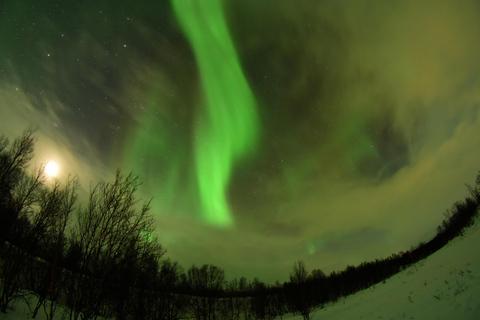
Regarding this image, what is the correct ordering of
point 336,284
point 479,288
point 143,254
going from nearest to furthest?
point 143,254 → point 479,288 → point 336,284

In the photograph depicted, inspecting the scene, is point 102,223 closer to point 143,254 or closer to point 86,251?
point 86,251

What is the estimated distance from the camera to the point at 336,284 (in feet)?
302

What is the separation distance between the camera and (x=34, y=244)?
1264 centimetres

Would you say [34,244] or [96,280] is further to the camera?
[34,244]

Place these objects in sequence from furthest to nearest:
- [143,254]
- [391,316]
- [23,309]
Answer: [391,316]
[23,309]
[143,254]

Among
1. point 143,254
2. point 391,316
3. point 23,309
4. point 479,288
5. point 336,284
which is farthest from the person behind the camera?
point 336,284

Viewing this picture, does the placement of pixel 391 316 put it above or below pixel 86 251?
below

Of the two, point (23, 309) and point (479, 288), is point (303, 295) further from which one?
point (23, 309)

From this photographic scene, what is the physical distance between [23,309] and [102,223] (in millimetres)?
16466

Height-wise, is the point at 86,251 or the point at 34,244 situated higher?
the point at 34,244

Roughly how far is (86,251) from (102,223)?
1402 millimetres

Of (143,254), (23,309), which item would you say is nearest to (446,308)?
(143,254)

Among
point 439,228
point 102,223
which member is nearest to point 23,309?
point 102,223

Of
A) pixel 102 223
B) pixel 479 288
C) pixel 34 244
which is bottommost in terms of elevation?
pixel 479 288
